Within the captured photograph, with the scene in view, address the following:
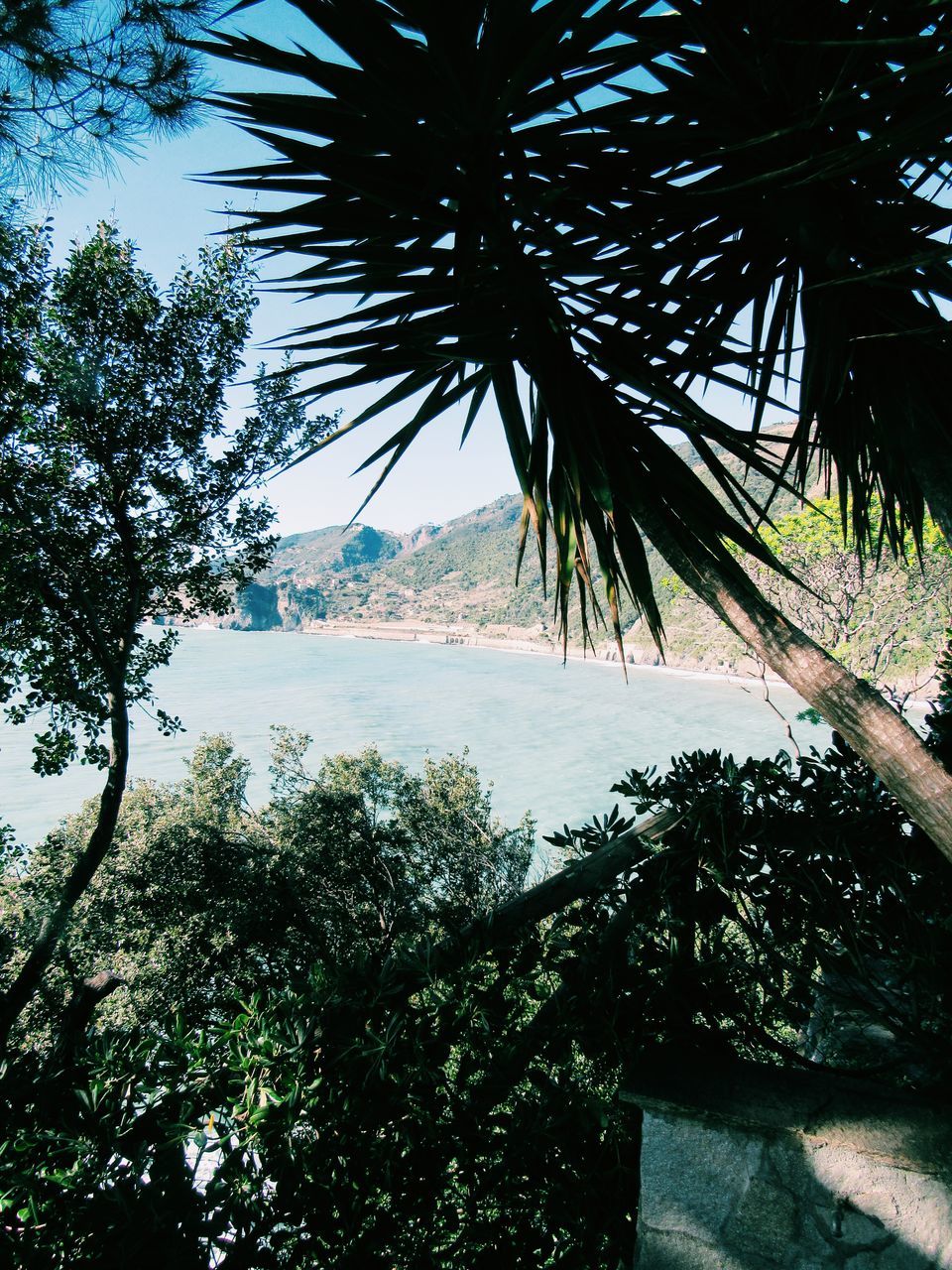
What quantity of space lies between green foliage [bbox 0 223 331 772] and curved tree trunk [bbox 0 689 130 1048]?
292 millimetres

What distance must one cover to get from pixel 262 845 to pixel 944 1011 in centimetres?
807

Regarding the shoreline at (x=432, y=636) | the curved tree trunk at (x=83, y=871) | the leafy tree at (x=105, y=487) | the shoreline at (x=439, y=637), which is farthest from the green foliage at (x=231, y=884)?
the shoreline at (x=439, y=637)

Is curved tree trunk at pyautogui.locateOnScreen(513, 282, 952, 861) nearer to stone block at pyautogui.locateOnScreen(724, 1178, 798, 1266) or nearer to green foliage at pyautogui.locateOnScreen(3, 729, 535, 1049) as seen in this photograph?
stone block at pyautogui.locateOnScreen(724, 1178, 798, 1266)

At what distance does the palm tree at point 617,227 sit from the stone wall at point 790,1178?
531 mm

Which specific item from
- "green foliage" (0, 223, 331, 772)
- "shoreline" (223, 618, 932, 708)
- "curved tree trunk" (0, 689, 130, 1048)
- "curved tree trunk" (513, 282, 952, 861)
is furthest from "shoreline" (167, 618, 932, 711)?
"curved tree trunk" (513, 282, 952, 861)

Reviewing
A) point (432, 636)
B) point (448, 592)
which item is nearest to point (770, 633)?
point (432, 636)

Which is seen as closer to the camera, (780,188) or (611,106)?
(780,188)

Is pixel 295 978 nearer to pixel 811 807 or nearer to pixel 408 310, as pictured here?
pixel 811 807

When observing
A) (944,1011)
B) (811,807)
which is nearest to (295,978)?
(811,807)

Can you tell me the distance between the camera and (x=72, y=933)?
6734mm

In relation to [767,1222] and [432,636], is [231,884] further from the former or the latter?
[432,636]

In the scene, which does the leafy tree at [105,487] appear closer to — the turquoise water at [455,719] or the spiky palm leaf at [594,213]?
the spiky palm leaf at [594,213]

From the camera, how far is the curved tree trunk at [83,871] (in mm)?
3980

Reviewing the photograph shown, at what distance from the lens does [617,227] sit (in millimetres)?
1304
